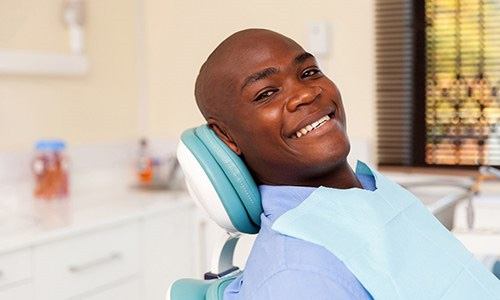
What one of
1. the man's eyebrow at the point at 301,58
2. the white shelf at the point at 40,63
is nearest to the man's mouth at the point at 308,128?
the man's eyebrow at the point at 301,58

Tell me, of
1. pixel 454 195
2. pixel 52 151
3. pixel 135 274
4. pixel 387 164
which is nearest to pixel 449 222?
pixel 454 195

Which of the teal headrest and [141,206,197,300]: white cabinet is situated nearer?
the teal headrest

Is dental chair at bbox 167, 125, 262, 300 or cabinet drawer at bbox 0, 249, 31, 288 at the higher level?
dental chair at bbox 167, 125, 262, 300

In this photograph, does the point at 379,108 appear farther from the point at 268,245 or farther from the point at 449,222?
the point at 268,245

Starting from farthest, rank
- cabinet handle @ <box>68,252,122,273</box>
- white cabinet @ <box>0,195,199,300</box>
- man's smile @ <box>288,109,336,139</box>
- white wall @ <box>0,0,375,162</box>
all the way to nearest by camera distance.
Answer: white wall @ <box>0,0,375,162</box> → cabinet handle @ <box>68,252,122,273</box> → white cabinet @ <box>0,195,199,300</box> → man's smile @ <box>288,109,336,139</box>

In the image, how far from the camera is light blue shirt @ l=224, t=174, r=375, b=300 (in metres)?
0.90

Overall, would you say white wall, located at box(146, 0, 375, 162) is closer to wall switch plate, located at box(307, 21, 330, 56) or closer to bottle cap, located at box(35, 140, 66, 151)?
wall switch plate, located at box(307, 21, 330, 56)

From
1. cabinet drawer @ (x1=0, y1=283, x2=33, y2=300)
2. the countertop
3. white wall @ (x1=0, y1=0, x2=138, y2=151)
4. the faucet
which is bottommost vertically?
cabinet drawer @ (x1=0, y1=283, x2=33, y2=300)

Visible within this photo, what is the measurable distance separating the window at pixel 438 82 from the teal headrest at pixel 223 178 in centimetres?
163

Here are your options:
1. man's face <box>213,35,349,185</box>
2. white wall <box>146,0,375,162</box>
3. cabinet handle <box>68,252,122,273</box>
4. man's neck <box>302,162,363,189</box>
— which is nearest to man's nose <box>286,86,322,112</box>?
man's face <box>213,35,349,185</box>

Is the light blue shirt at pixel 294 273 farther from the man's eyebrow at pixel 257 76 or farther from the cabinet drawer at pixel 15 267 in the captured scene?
the cabinet drawer at pixel 15 267

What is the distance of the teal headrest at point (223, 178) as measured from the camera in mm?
1093

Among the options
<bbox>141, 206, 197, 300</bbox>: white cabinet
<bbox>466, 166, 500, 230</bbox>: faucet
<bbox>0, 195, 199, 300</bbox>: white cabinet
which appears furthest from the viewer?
<bbox>141, 206, 197, 300</bbox>: white cabinet

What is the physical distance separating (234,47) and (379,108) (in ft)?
5.34
